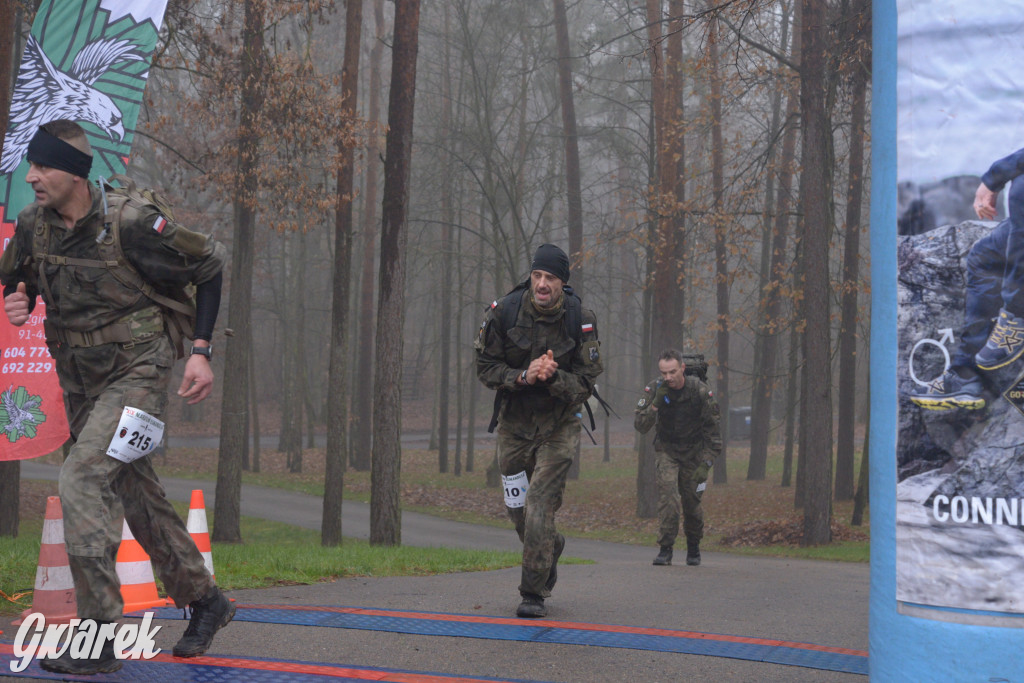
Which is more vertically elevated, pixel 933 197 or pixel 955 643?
pixel 933 197

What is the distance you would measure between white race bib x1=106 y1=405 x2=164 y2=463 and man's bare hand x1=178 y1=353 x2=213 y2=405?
0.18m

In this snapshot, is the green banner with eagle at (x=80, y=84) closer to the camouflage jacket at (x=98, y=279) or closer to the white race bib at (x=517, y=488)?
the camouflage jacket at (x=98, y=279)

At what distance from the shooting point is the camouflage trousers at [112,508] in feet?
13.6

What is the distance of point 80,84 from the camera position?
28.9 feet

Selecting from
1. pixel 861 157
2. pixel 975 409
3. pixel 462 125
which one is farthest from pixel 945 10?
pixel 462 125

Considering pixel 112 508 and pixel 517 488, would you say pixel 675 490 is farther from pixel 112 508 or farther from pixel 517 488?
pixel 112 508

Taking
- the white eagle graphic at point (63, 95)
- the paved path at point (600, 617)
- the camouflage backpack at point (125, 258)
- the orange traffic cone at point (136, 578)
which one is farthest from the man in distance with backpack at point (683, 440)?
the camouflage backpack at point (125, 258)

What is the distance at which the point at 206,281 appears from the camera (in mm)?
4641

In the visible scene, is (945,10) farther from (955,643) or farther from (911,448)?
(955,643)

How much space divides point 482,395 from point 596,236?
32.6 metres

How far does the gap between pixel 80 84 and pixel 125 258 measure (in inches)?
200

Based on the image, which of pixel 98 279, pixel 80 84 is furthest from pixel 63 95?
pixel 98 279

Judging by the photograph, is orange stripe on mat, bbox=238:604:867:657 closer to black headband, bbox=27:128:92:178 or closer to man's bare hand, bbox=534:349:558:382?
man's bare hand, bbox=534:349:558:382

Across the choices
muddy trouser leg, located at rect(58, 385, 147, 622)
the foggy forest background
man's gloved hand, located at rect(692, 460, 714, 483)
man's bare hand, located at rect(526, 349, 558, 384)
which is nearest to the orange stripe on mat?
man's bare hand, located at rect(526, 349, 558, 384)
